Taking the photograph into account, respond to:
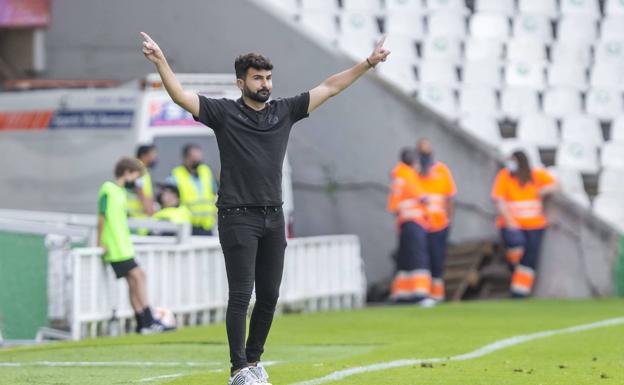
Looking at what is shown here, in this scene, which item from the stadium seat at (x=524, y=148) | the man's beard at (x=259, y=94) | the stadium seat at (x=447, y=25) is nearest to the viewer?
the man's beard at (x=259, y=94)

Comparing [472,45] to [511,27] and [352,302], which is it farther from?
[352,302]

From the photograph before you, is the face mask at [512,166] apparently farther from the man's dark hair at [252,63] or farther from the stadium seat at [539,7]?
the man's dark hair at [252,63]

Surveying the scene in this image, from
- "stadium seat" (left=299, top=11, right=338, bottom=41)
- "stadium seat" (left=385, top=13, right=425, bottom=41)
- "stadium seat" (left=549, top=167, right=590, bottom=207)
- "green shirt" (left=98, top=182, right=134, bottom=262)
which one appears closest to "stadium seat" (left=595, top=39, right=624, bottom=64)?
"stadium seat" (left=549, top=167, right=590, bottom=207)

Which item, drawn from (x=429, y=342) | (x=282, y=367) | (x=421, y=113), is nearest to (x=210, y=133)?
(x=421, y=113)

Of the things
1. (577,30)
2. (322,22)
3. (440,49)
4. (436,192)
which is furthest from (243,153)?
(577,30)

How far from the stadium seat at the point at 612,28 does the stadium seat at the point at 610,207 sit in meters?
2.52

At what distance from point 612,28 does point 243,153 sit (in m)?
14.8

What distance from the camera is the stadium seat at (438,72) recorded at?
2297 centimetres

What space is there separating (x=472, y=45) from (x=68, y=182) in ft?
20.7

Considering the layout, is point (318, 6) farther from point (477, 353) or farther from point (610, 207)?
point (477, 353)

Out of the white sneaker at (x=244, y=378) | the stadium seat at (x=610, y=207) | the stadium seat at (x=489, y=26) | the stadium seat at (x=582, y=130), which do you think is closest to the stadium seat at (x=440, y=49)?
the stadium seat at (x=489, y=26)

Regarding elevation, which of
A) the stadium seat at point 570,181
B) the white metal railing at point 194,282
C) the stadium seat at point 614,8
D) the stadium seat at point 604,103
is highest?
the stadium seat at point 614,8

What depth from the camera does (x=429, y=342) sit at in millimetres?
13664

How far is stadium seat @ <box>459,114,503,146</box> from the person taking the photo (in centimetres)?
2247
